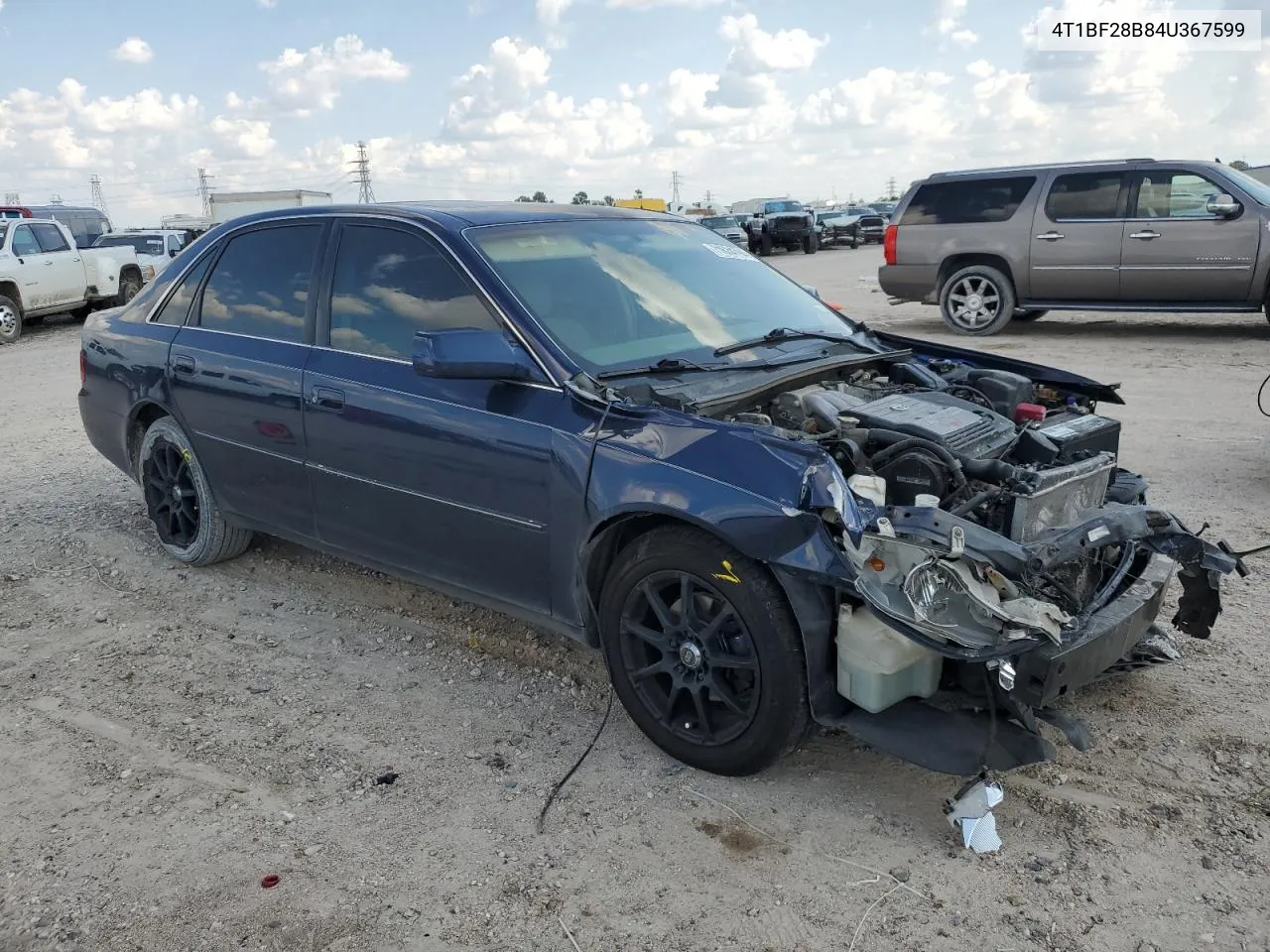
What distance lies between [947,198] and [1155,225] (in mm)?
2404

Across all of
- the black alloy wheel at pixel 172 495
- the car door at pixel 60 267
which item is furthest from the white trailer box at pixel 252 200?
the black alloy wheel at pixel 172 495

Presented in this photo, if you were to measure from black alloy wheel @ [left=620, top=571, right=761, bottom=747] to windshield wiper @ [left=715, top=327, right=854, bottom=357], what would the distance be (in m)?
1.05

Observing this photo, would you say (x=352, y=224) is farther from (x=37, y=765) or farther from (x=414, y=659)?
(x=37, y=765)

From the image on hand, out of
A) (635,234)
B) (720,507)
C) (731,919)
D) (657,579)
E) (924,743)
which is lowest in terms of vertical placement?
(731,919)

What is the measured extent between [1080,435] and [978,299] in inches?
372

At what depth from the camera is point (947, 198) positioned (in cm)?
1269

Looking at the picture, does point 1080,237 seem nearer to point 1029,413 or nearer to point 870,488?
point 1029,413

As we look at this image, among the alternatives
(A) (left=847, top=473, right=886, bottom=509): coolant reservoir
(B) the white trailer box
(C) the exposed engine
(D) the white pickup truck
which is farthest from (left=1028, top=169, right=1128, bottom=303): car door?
(B) the white trailer box

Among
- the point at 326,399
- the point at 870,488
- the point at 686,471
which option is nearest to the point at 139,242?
the point at 326,399

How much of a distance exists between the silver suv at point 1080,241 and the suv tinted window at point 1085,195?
11mm

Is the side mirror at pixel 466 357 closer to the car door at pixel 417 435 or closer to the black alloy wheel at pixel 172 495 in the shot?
Result: the car door at pixel 417 435

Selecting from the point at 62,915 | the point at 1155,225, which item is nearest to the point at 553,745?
the point at 62,915

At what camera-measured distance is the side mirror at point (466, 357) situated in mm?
3439

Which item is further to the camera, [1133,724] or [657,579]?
[1133,724]
